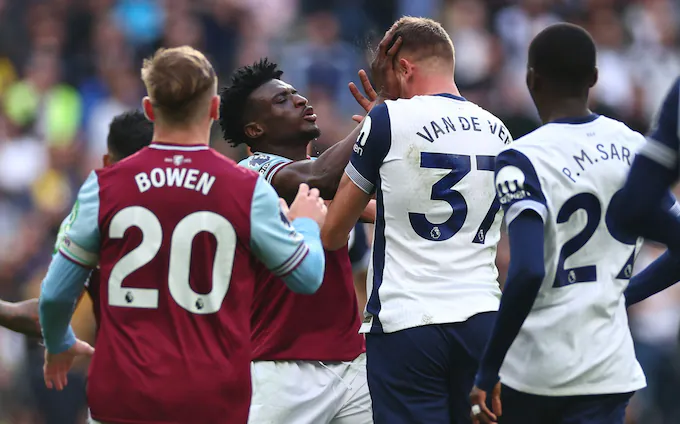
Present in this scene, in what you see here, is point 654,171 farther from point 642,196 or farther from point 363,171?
point 363,171

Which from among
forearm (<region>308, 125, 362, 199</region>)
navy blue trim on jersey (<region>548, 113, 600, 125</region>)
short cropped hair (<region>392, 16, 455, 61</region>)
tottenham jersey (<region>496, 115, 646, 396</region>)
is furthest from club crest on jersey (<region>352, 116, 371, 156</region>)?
navy blue trim on jersey (<region>548, 113, 600, 125</region>)

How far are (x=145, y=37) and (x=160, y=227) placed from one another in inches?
462

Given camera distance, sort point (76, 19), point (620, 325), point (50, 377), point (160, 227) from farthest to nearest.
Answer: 1. point (76, 19)
2. point (50, 377)
3. point (620, 325)
4. point (160, 227)

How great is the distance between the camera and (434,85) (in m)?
5.86

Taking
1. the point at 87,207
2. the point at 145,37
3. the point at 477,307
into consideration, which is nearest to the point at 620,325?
the point at 477,307

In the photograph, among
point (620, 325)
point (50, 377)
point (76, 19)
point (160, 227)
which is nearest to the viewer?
point (160, 227)

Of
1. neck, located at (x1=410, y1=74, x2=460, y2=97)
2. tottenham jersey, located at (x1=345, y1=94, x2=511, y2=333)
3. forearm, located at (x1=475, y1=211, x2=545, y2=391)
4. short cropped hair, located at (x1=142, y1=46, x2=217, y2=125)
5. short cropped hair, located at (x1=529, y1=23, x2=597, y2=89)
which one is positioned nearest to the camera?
forearm, located at (x1=475, y1=211, x2=545, y2=391)

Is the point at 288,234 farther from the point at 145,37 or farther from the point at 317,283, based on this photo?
the point at 145,37

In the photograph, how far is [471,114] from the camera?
18.7ft

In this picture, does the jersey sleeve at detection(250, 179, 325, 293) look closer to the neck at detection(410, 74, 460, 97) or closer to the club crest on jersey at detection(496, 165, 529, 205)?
the club crest on jersey at detection(496, 165, 529, 205)

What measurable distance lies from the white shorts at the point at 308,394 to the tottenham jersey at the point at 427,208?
2.58ft

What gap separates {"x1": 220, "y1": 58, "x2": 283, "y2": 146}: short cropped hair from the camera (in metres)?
6.91

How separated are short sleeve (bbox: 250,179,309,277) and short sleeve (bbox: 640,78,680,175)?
1.56 m

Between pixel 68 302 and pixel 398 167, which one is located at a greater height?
pixel 398 167
